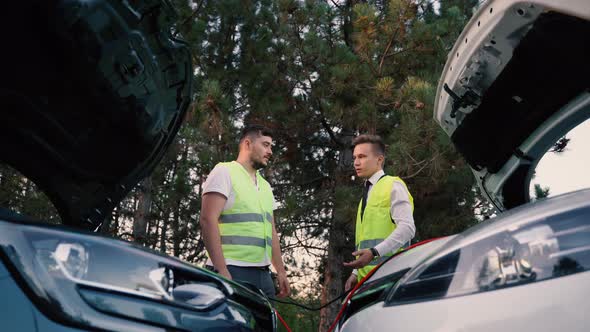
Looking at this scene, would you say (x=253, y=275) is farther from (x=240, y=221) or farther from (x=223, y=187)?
(x=223, y=187)

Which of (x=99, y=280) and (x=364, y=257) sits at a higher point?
(x=364, y=257)

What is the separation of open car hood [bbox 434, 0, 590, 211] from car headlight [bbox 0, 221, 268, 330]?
4.22ft

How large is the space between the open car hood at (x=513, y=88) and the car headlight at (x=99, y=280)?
129cm

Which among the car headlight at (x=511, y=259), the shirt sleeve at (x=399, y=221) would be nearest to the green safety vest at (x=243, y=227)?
the shirt sleeve at (x=399, y=221)

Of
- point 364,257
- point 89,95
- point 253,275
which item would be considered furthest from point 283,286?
point 89,95

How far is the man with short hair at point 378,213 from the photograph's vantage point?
140 inches

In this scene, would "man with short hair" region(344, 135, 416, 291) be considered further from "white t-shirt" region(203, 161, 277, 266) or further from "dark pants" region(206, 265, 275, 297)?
"white t-shirt" region(203, 161, 277, 266)

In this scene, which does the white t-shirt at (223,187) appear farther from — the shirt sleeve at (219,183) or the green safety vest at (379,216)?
the green safety vest at (379,216)

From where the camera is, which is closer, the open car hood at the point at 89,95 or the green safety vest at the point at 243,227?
the open car hood at the point at 89,95

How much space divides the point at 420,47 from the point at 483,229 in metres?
5.60

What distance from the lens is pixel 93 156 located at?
8.67 ft

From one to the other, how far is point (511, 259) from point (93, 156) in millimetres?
1925

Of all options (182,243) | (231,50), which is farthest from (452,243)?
(182,243)

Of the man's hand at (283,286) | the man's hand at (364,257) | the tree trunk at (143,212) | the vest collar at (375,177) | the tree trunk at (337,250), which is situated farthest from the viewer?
the tree trunk at (337,250)
